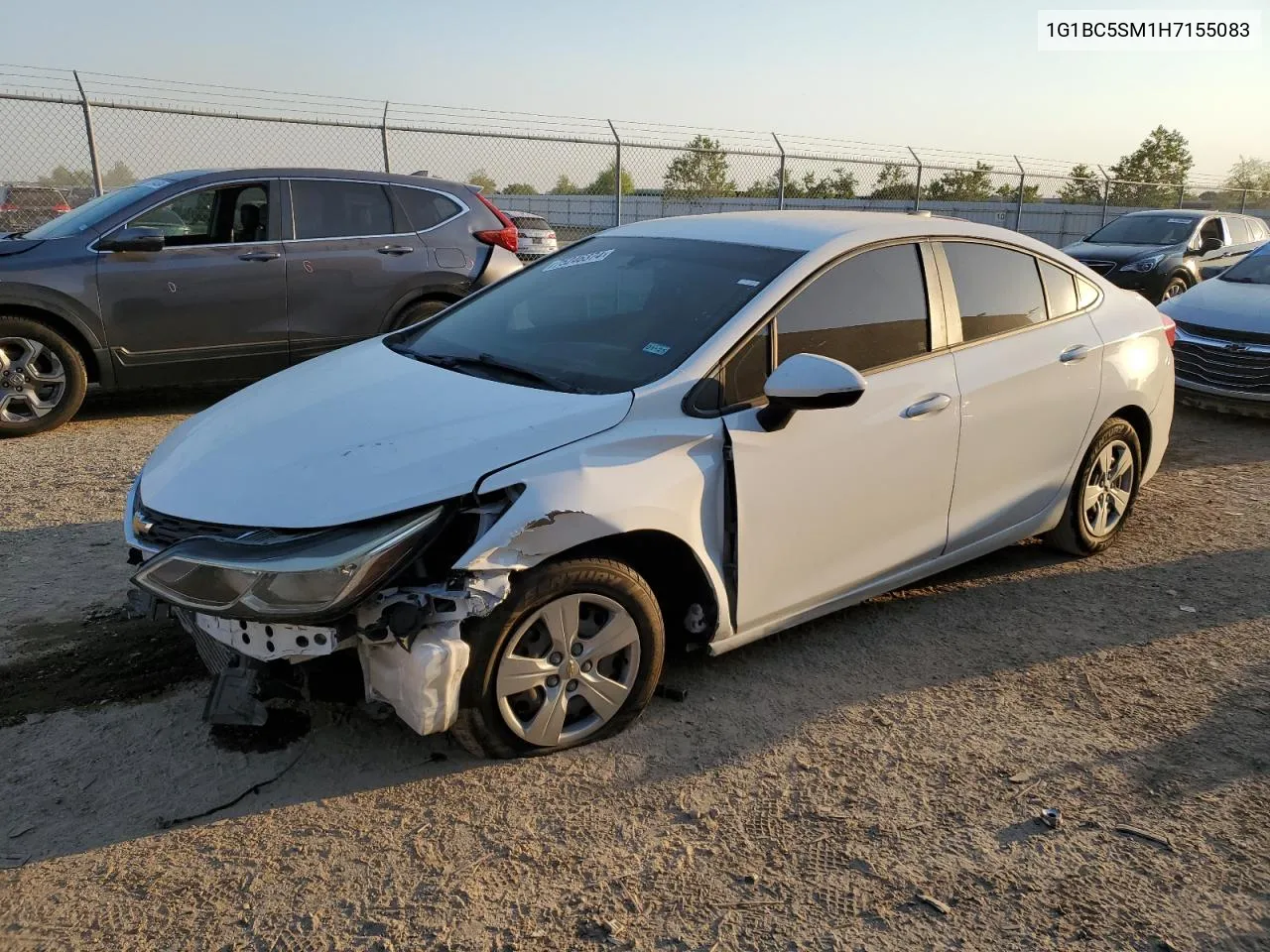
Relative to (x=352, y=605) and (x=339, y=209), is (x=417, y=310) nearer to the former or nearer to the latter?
(x=339, y=209)

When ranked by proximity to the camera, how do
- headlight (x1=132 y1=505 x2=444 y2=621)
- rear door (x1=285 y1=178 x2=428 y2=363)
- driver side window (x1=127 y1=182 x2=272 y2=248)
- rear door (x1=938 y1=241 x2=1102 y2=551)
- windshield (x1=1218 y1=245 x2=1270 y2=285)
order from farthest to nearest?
windshield (x1=1218 y1=245 x2=1270 y2=285)
rear door (x1=285 y1=178 x2=428 y2=363)
driver side window (x1=127 y1=182 x2=272 y2=248)
rear door (x1=938 y1=241 x2=1102 y2=551)
headlight (x1=132 y1=505 x2=444 y2=621)

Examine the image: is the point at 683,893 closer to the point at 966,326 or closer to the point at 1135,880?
the point at 1135,880

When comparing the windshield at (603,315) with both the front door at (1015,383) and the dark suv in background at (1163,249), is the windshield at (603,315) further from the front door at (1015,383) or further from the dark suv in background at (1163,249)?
the dark suv in background at (1163,249)

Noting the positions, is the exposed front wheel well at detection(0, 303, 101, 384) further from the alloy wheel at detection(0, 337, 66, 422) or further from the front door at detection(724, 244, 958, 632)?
the front door at detection(724, 244, 958, 632)

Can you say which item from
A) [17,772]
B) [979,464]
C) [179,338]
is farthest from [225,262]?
[979,464]

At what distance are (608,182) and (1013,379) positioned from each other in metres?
13.2

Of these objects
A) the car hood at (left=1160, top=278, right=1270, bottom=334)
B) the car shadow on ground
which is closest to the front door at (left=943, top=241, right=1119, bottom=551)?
the car shadow on ground

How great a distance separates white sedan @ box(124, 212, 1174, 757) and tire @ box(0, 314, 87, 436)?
12.3 feet

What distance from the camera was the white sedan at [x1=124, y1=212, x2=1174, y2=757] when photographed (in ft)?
9.11

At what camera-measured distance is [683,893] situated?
2580 mm

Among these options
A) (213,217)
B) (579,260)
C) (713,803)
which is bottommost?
(713,803)

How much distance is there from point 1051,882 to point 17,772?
2978 mm

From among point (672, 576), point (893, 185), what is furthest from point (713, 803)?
point (893, 185)

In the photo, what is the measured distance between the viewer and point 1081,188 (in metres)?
23.8
